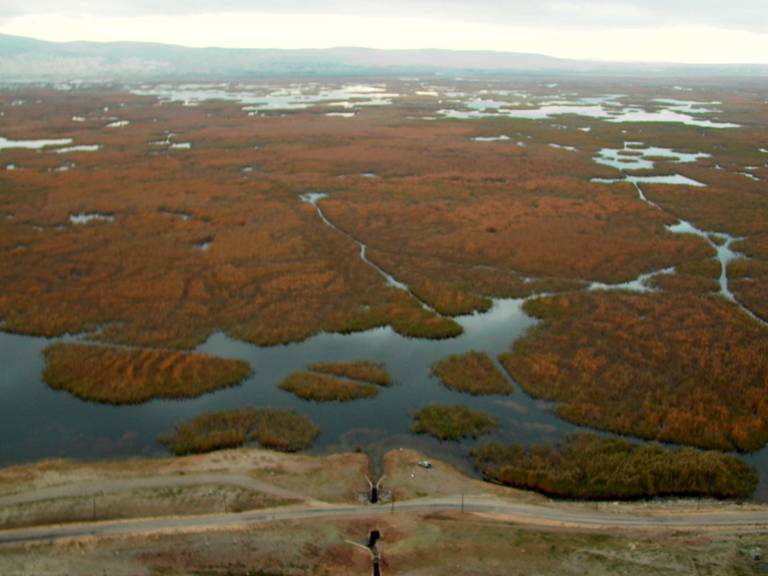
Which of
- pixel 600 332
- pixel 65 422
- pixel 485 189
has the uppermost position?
pixel 485 189

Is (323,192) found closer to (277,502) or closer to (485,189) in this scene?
(485,189)

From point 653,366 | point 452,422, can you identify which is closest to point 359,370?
point 452,422

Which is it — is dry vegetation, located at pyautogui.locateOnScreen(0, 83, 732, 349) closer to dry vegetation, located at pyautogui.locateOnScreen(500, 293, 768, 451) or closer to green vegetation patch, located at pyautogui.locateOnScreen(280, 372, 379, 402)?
green vegetation patch, located at pyautogui.locateOnScreen(280, 372, 379, 402)

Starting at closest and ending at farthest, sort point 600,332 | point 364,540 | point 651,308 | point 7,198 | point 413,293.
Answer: point 364,540, point 600,332, point 651,308, point 413,293, point 7,198

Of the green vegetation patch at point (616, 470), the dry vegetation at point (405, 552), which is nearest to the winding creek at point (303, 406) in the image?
the green vegetation patch at point (616, 470)

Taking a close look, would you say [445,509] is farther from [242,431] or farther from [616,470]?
[242,431]

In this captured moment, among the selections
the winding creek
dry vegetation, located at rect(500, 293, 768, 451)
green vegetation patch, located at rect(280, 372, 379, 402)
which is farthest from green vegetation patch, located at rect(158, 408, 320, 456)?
dry vegetation, located at rect(500, 293, 768, 451)

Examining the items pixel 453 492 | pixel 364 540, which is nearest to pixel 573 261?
pixel 453 492
